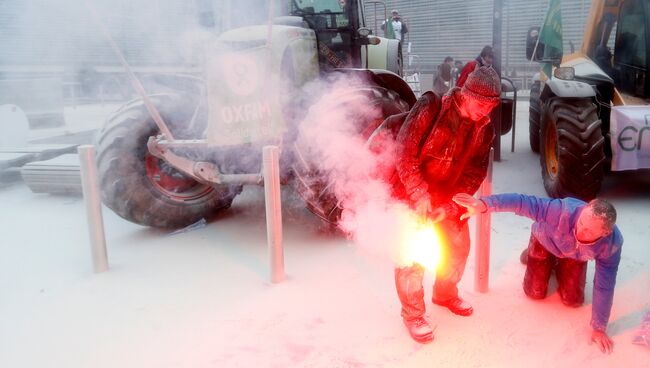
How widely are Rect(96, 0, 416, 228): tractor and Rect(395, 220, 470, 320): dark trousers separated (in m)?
1.27

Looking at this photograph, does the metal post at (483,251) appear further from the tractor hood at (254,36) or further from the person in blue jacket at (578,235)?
the tractor hood at (254,36)

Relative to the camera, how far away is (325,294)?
11.5 feet

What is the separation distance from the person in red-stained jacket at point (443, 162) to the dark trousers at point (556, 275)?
500 millimetres

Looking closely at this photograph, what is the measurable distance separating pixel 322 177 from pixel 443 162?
147cm

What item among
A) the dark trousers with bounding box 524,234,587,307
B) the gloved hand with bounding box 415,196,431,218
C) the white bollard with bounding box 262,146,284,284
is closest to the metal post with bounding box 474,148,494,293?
the dark trousers with bounding box 524,234,587,307

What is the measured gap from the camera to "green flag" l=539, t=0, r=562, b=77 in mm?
6266

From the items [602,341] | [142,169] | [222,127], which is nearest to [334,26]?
[222,127]

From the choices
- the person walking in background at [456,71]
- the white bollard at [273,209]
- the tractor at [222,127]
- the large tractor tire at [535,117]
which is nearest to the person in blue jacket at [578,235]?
the white bollard at [273,209]

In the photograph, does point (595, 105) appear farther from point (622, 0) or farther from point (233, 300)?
point (233, 300)

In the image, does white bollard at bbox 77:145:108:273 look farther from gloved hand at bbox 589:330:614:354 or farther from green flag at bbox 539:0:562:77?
green flag at bbox 539:0:562:77

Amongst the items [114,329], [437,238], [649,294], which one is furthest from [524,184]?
[114,329]

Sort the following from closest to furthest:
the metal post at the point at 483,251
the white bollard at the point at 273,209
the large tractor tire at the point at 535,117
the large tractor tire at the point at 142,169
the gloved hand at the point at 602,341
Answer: the gloved hand at the point at 602,341, the metal post at the point at 483,251, the white bollard at the point at 273,209, the large tractor tire at the point at 142,169, the large tractor tire at the point at 535,117

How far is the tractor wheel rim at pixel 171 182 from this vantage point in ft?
15.0

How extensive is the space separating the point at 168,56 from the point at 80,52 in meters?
0.66
